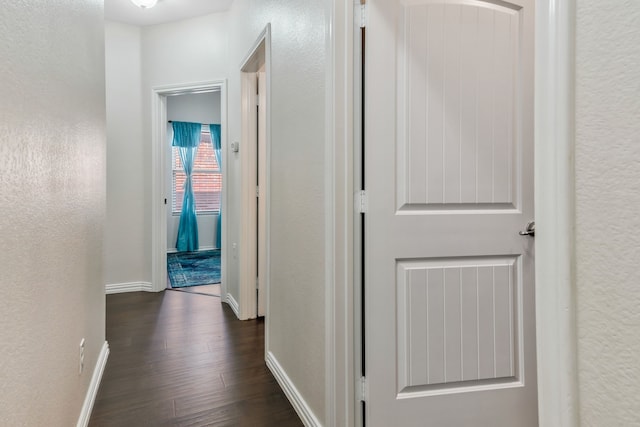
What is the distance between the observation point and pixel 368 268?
1.53m

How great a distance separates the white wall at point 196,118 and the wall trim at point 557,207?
6.51 meters

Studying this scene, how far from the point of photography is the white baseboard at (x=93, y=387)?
5.70 ft

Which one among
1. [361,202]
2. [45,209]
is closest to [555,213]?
[361,202]

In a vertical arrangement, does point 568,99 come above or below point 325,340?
above

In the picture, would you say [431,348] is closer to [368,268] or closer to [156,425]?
[368,268]

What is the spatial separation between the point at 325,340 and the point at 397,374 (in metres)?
0.31

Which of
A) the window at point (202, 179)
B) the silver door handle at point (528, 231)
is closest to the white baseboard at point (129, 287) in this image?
the window at point (202, 179)

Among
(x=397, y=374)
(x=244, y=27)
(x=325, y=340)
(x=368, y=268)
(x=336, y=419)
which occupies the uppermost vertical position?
(x=244, y=27)

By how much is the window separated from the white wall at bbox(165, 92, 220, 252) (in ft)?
0.35

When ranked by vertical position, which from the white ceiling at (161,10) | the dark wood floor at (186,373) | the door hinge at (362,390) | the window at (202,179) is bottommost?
the dark wood floor at (186,373)

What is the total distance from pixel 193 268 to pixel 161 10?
10.4ft

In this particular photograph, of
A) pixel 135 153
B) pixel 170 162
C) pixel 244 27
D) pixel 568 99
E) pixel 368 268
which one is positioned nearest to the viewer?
pixel 568 99

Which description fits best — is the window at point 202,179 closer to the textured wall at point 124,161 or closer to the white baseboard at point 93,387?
the textured wall at point 124,161

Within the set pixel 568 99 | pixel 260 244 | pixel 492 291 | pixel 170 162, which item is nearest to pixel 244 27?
pixel 260 244
